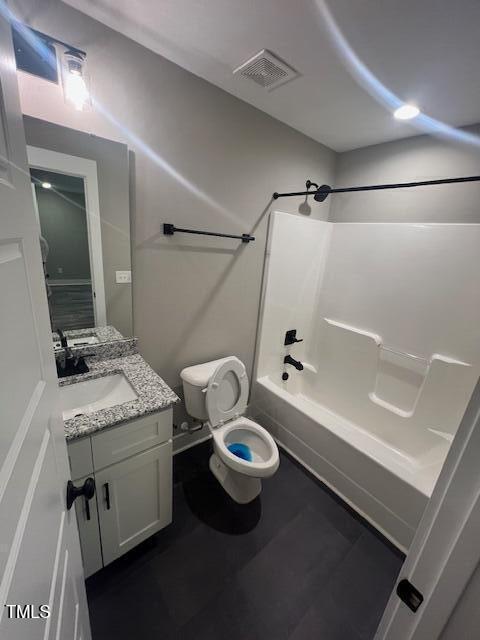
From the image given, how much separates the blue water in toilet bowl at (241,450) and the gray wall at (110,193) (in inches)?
40.0

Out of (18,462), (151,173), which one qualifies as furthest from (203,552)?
(151,173)

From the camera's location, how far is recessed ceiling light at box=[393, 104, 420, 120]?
1520mm

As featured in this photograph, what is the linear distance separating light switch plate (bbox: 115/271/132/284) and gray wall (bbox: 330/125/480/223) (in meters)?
1.91

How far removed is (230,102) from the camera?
1568mm

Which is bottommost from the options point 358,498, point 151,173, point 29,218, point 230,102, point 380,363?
point 358,498

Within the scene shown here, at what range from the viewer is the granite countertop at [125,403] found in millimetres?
960

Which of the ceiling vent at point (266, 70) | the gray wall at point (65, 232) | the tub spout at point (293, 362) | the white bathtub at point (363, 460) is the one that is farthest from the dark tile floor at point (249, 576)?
the ceiling vent at point (266, 70)

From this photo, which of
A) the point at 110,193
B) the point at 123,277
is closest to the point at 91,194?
the point at 110,193

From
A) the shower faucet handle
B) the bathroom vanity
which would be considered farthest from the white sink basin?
the shower faucet handle

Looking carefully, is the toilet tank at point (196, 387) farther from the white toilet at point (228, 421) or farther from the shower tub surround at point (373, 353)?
the shower tub surround at point (373, 353)

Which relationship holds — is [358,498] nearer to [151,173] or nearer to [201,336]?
[201,336]

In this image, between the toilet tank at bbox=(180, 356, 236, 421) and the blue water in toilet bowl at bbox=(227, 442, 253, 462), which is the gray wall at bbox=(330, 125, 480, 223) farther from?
the blue water in toilet bowl at bbox=(227, 442, 253, 462)

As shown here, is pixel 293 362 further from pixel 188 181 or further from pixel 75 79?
pixel 75 79

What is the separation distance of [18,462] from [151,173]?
1.45 m
